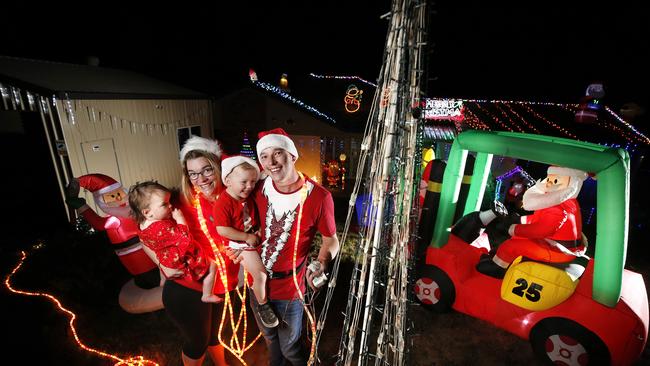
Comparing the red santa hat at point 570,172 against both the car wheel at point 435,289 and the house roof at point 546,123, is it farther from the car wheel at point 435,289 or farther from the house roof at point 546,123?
the house roof at point 546,123

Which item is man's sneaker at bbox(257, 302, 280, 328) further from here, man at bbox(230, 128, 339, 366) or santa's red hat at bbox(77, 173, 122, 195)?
santa's red hat at bbox(77, 173, 122, 195)

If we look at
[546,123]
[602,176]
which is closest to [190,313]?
[602,176]

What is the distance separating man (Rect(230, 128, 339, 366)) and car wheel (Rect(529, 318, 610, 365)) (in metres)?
3.05

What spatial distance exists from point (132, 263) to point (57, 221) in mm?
4903

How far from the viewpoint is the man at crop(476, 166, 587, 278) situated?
3.52 meters

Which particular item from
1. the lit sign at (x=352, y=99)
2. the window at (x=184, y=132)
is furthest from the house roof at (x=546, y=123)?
the window at (x=184, y=132)

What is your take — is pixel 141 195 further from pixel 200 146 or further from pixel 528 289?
pixel 528 289

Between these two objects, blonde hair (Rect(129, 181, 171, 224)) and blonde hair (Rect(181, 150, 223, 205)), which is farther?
blonde hair (Rect(181, 150, 223, 205))

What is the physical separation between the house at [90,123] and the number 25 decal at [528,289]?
30.0 ft

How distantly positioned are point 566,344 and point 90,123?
33.0 ft

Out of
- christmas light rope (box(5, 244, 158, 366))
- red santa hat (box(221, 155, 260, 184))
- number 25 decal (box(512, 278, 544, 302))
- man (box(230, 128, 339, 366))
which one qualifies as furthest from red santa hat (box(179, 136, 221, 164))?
number 25 decal (box(512, 278, 544, 302))

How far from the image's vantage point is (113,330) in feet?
13.1

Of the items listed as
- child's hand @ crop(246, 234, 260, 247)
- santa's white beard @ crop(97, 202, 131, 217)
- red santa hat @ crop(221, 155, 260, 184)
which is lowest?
santa's white beard @ crop(97, 202, 131, 217)

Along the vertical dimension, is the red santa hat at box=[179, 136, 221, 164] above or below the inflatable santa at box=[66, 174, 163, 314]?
above
